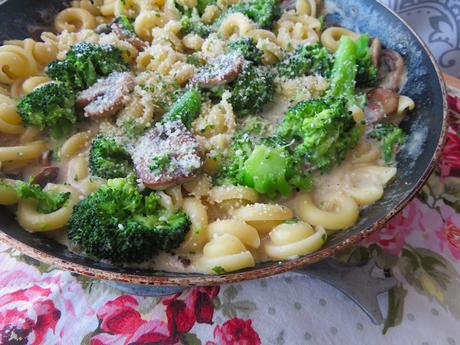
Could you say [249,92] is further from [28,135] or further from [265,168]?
[28,135]

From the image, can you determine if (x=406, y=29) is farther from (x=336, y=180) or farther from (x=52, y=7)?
(x=52, y=7)

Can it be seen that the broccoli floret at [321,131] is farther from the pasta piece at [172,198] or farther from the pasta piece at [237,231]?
the pasta piece at [172,198]

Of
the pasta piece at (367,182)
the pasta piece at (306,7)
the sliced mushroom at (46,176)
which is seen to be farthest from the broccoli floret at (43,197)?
the pasta piece at (306,7)

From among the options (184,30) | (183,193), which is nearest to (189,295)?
(183,193)

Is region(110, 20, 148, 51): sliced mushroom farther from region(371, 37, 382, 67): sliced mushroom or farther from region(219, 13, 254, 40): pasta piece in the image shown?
region(371, 37, 382, 67): sliced mushroom

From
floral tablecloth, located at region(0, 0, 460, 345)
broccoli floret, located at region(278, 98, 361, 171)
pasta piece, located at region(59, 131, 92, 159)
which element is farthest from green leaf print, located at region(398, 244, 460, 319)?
pasta piece, located at region(59, 131, 92, 159)

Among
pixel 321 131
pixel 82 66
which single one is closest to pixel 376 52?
pixel 321 131

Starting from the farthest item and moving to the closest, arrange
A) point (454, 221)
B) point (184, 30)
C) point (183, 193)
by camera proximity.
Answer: point (184, 30), point (454, 221), point (183, 193)
